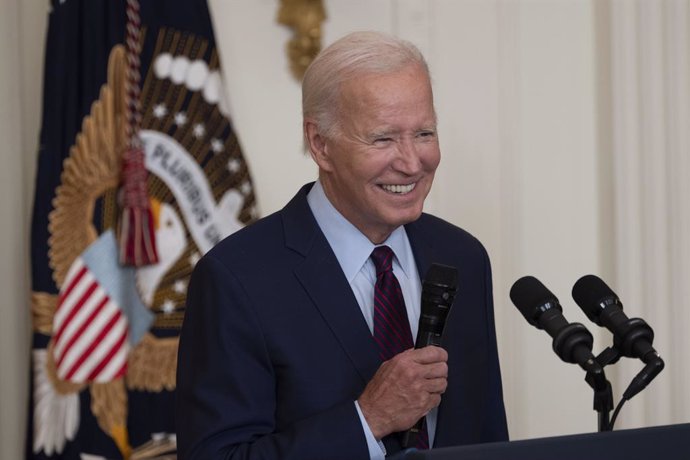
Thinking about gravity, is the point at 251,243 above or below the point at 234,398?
above

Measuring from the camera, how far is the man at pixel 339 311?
218 centimetres

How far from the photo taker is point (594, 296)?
218 cm

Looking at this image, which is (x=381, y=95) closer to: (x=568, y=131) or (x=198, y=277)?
(x=198, y=277)

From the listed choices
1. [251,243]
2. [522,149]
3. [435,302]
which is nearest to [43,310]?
[251,243]

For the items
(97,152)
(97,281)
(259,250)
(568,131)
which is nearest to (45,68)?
(97,152)

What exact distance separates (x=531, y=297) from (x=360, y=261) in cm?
44

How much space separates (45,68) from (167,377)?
3.77 ft

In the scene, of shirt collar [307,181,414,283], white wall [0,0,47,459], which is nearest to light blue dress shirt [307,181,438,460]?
shirt collar [307,181,414,283]

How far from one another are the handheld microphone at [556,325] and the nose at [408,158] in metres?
0.32

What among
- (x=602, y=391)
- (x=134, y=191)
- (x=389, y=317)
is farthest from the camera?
(x=134, y=191)

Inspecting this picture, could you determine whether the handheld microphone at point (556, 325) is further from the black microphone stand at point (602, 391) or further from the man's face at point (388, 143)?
the man's face at point (388, 143)

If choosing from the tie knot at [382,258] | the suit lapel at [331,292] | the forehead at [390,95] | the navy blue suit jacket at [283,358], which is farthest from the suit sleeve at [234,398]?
the forehead at [390,95]

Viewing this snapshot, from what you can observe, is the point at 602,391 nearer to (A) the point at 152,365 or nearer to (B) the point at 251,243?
(B) the point at 251,243

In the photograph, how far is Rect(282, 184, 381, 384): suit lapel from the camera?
7.69 ft
